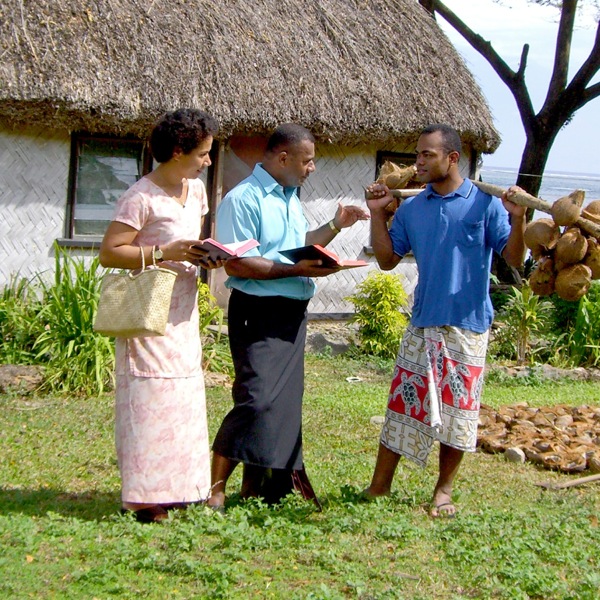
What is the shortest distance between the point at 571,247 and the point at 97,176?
7016 mm

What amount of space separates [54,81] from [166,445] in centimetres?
575

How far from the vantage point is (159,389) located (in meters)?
4.90

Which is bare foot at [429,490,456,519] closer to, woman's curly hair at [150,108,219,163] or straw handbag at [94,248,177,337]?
Result: straw handbag at [94,248,177,337]

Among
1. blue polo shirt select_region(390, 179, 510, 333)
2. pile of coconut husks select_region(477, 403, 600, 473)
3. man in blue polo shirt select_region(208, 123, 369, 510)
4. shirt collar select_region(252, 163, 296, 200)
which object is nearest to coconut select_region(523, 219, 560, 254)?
blue polo shirt select_region(390, 179, 510, 333)

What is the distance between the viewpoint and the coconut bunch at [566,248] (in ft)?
15.6

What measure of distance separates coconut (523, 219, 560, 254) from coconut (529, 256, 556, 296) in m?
0.06

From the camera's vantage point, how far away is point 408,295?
12367mm

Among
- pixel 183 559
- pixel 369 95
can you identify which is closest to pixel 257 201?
pixel 183 559

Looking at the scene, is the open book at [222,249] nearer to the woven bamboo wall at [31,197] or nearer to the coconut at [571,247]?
the coconut at [571,247]

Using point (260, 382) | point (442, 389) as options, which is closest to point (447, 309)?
point (442, 389)

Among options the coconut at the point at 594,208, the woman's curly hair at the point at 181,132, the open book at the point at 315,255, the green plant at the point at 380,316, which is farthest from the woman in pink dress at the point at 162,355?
the green plant at the point at 380,316

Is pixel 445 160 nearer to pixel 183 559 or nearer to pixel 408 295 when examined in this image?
pixel 183 559

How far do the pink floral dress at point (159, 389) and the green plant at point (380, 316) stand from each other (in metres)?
6.27

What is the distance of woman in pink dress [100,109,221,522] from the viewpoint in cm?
486
